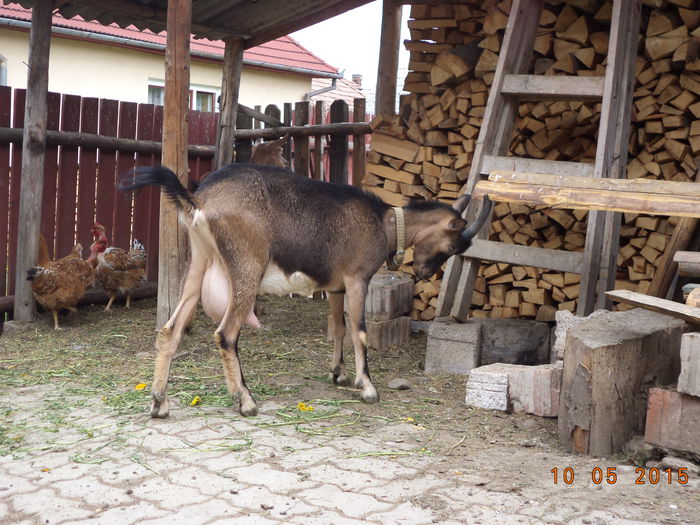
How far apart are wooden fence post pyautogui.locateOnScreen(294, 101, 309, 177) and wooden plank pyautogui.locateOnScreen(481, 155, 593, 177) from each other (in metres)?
4.33

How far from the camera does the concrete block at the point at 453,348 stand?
236 inches

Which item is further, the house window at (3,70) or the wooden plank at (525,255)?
the house window at (3,70)

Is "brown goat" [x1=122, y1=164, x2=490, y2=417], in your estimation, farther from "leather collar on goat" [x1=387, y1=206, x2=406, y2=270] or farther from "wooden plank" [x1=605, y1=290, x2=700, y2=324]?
"wooden plank" [x1=605, y1=290, x2=700, y2=324]

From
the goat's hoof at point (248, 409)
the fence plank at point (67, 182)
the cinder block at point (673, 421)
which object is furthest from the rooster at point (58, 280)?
the cinder block at point (673, 421)

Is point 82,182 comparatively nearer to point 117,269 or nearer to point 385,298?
point 117,269

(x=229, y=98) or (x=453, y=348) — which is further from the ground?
(x=229, y=98)

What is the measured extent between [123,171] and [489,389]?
602 centimetres

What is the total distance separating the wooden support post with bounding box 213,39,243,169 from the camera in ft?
28.1

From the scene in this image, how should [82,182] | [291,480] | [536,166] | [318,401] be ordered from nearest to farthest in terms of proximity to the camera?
[291,480]
[318,401]
[536,166]
[82,182]

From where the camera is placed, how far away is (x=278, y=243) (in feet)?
16.2

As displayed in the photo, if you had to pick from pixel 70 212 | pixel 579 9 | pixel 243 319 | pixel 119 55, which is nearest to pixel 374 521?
pixel 243 319

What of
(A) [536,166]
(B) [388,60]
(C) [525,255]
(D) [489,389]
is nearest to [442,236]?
(C) [525,255]

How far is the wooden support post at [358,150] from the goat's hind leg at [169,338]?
14.3 ft

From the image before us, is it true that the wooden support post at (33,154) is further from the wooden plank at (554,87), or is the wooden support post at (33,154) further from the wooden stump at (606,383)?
the wooden stump at (606,383)
